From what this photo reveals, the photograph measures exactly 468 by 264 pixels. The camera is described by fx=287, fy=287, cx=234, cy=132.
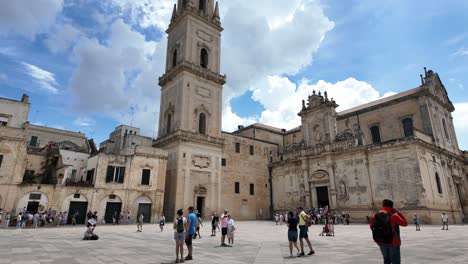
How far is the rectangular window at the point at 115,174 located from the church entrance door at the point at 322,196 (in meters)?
20.4

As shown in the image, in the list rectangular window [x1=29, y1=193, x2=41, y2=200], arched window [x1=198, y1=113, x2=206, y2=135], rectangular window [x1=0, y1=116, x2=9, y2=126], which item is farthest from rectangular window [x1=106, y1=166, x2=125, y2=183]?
rectangular window [x1=0, y1=116, x2=9, y2=126]

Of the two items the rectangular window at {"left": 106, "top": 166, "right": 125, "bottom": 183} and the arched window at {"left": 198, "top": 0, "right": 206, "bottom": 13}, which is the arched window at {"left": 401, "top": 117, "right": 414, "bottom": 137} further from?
the rectangular window at {"left": 106, "top": 166, "right": 125, "bottom": 183}

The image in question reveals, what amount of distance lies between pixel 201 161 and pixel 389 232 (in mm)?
27320

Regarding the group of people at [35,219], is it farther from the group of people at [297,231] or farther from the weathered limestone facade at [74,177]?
the group of people at [297,231]

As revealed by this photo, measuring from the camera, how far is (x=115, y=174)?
1017 inches

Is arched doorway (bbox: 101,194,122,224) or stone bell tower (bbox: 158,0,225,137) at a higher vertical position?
stone bell tower (bbox: 158,0,225,137)

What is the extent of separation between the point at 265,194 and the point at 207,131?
11.6 metres

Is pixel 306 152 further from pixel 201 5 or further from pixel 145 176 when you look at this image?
pixel 201 5

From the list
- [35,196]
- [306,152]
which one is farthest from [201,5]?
[35,196]

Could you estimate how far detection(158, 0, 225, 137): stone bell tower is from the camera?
107ft

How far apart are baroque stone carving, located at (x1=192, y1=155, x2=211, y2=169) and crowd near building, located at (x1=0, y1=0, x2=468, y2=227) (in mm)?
113

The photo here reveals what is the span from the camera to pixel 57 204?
23.1 metres

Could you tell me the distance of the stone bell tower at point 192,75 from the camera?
32488 millimetres

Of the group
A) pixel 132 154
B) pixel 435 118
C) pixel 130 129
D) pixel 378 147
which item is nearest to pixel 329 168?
pixel 378 147
